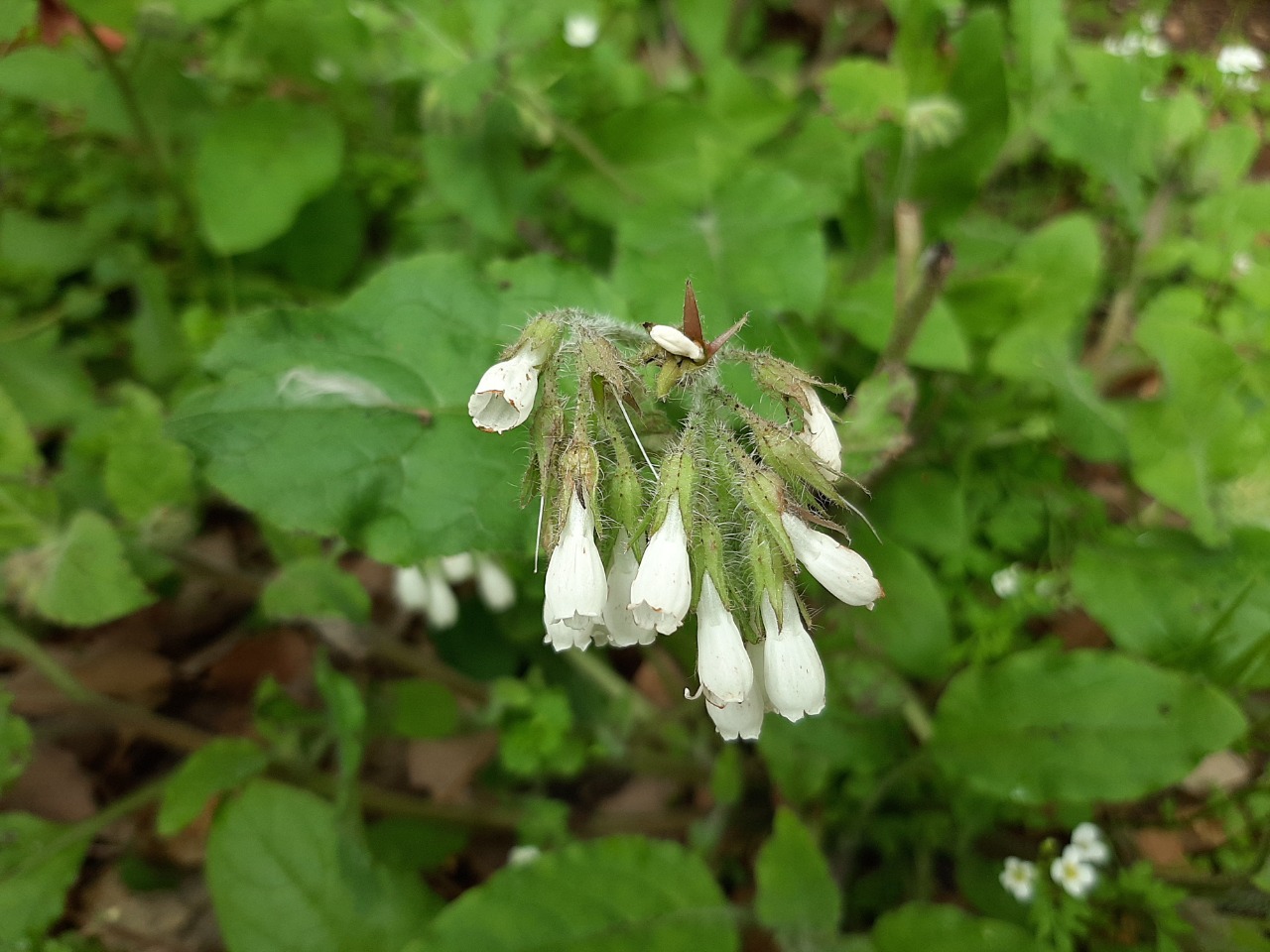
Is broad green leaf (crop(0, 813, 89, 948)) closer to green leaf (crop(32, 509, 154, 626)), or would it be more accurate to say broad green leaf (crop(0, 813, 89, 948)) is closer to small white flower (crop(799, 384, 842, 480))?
green leaf (crop(32, 509, 154, 626))

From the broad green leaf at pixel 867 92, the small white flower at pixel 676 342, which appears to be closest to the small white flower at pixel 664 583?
the small white flower at pixel 676 342

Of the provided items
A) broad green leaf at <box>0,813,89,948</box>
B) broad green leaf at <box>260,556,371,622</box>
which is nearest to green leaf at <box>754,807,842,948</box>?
broad green leaf at <box>260,556,371,622</box>

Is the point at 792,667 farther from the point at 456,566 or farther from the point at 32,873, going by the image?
the point at 32,873

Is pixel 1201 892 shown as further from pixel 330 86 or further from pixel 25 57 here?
pixel 25 57

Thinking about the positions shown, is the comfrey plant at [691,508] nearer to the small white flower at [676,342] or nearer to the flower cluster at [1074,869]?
the small white flower at [676,342]

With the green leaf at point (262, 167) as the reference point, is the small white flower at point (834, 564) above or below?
above

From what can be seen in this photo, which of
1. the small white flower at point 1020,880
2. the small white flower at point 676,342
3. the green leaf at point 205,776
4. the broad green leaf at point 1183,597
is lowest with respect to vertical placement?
the green leaf at point 205,776

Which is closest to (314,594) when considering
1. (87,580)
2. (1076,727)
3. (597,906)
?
(87,580)
